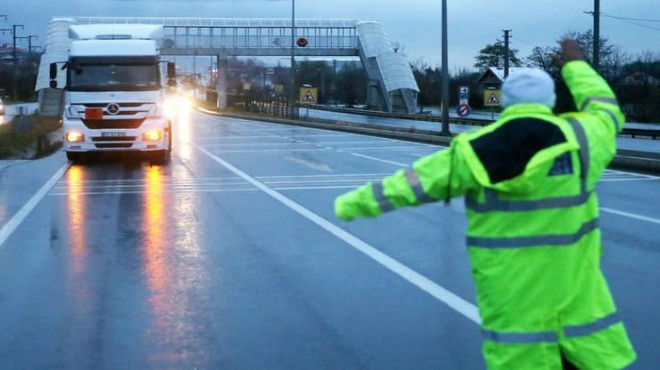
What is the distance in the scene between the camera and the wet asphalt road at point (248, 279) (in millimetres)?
6809

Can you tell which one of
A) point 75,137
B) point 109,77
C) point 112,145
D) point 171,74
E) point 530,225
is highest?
point 171,74

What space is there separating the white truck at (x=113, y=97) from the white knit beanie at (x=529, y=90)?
68.0 ft

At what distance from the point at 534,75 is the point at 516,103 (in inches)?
6.2

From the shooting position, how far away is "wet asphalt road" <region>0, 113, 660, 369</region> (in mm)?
6809

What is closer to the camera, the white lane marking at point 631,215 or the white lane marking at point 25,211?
the white lane marking at point 25,211

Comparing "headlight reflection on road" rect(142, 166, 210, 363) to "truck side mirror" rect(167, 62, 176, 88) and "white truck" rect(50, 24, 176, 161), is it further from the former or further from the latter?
"truck side mirror" rect(167, 62, 176, 88)

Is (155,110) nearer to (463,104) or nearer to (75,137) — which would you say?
(75,137)

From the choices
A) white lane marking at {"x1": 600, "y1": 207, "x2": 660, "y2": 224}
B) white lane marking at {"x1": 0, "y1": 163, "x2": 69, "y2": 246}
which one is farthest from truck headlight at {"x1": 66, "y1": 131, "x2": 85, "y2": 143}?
white lane marking at {"x1": 600, "y1": 207, "x2": 660, "y2": 224}

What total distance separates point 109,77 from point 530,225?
837 inches

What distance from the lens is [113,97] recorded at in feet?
78.3

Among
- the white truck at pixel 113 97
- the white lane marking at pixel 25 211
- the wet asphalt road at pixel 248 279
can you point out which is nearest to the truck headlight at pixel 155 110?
the white truck at pixel 113 97

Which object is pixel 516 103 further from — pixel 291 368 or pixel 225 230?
pixel 225 230

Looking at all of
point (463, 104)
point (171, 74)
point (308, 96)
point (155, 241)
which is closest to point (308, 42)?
point (308, 96)

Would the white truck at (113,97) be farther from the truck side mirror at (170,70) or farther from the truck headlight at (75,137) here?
the truck side mirror at (170,70)
